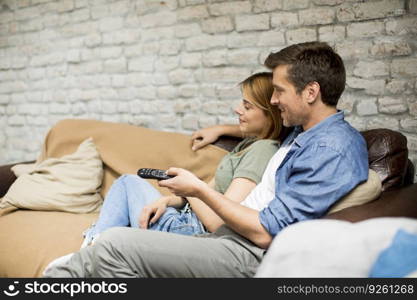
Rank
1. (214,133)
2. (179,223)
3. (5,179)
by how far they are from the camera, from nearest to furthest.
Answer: (179,223), (214,133), (5,179)

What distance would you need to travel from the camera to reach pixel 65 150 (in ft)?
9.12

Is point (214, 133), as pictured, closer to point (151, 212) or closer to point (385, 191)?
point (151, 212)

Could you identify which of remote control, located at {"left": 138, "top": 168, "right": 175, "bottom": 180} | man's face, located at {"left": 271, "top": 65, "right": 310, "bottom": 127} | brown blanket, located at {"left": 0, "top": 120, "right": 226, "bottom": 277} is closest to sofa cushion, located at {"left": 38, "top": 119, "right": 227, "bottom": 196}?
brown blanket, located at {"left": 0, "top": 120, "right": 226, "bottom": 277}

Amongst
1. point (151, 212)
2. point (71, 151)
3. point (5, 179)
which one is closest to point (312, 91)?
point (151, 212)

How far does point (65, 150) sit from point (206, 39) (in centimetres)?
109

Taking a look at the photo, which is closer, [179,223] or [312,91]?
[312,91]

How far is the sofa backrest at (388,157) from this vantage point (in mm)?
1750

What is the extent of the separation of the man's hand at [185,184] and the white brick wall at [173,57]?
1075 millimetres

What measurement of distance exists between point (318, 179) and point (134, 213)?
2.87 ft

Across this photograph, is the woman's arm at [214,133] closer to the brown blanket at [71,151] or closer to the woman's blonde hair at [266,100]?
the brown blanket at [71,151]

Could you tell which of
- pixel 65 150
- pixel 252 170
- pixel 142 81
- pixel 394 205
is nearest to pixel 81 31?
pixel 142 81

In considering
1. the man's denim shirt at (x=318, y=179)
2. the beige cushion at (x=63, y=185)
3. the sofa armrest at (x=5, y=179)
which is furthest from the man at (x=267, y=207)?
the sofa armrest at (x=5, y=179)

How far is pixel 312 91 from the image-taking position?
160 cm

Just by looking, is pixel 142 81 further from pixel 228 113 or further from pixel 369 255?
pixel 369 255
